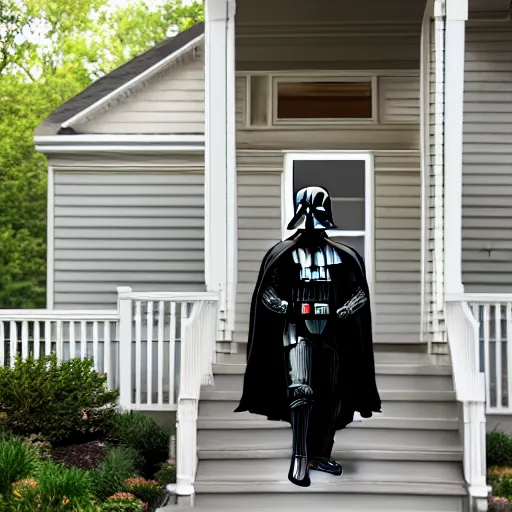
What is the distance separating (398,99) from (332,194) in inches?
52.0

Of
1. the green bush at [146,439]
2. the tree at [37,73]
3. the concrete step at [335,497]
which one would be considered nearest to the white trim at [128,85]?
the green bush at [146,439]

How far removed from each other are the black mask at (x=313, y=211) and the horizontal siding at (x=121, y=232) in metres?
6.83

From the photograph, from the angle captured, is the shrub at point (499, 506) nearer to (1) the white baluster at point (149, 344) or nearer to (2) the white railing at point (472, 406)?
(2) the white railing at point (472, 406)

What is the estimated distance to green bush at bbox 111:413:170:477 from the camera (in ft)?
33.9

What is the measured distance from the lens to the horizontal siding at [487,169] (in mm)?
13422

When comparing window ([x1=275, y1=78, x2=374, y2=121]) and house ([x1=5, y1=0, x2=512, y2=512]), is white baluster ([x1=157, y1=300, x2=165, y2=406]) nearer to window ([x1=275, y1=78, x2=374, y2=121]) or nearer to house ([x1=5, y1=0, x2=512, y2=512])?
house ([x1=5, y1=0, x2=512, y2=512])

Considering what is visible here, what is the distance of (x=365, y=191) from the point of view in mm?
13570

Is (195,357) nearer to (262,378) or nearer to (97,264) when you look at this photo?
(262,378)

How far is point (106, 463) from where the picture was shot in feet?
31.0

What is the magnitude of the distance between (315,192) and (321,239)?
35cm

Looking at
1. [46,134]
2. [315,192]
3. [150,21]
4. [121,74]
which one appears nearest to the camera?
[315,192]

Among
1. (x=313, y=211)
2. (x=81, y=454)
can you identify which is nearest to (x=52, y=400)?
(x=81, y=454)

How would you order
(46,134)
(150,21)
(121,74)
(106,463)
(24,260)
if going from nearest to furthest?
(106,463), (46,134), (121,74), (24,260), (150,21)

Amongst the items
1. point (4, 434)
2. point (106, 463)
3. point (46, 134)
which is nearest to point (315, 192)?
point (106, 463)
